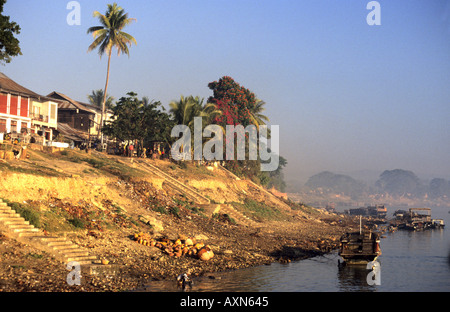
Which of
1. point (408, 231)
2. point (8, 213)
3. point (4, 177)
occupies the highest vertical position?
point (4, 177)

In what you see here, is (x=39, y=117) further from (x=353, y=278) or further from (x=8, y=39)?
(x=353, y=278)

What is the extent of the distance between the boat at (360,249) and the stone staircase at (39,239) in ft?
59.4

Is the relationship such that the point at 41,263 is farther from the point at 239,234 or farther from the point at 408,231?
the point at 408,231

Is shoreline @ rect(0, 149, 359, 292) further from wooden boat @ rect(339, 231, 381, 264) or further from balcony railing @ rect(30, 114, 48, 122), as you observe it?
balcony railing @ rect(30, 114, 48, 122)

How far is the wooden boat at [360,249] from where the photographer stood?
3459cm

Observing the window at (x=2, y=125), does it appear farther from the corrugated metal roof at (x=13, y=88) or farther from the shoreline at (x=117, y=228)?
the shoreline at (x=117, y=228)

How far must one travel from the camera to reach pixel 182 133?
58.7 m

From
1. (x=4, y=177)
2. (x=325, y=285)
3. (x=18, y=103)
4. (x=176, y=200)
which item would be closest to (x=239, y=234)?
(x=176, y=200)

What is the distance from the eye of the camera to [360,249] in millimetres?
34875

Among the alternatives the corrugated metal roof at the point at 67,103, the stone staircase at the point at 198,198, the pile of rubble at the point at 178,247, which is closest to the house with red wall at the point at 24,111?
the corrugated metal roof at the point at 67,103

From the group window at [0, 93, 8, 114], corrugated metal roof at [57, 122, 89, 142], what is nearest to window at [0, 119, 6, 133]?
window at [0, 93, 8, 114]

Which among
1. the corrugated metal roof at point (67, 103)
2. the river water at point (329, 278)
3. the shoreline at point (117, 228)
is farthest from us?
the corrugated metal roof at point (67, 103)

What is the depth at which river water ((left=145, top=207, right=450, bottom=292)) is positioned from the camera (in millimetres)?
25438

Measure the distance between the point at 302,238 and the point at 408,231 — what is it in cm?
3468
